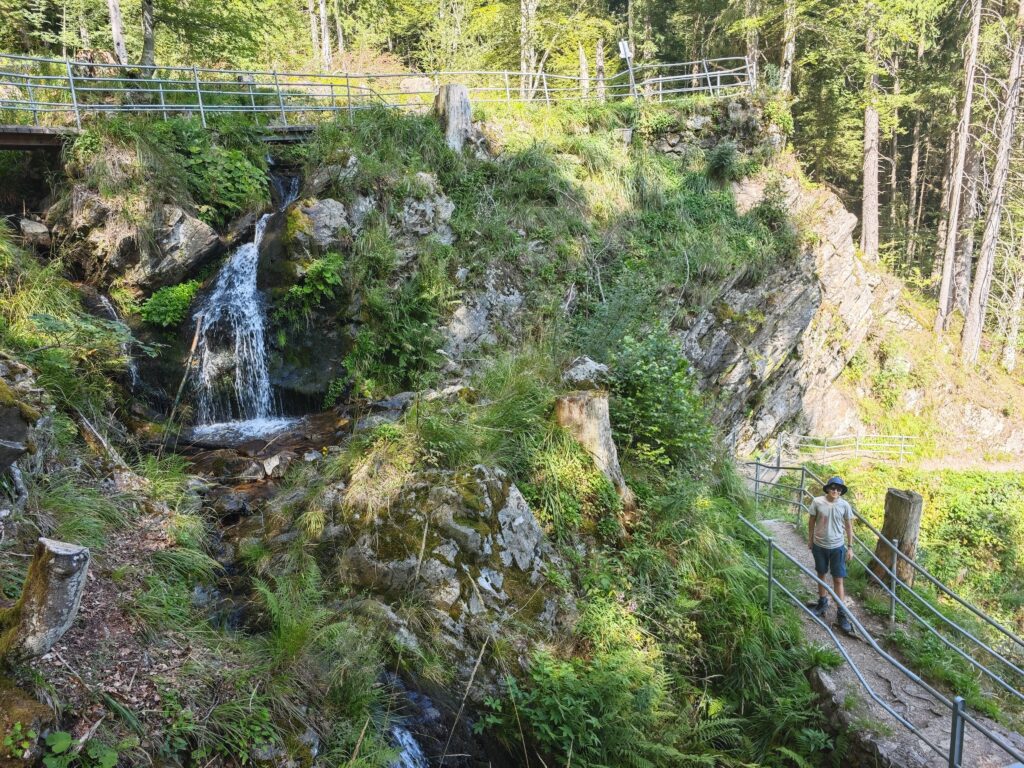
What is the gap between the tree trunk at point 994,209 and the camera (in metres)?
19.5

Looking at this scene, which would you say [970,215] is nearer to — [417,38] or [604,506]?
[604,506]

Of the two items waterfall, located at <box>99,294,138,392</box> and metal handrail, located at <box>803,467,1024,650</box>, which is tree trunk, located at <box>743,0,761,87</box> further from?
waterfall, located at <box>99,294,138,392</box>

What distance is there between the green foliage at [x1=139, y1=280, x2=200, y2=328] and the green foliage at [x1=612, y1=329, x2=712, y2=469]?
7.39 metres

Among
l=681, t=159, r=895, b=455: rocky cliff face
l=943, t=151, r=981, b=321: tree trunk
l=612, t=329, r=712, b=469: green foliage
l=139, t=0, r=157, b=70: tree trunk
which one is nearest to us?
l=612, t=329, r=712, b=469: green foliage

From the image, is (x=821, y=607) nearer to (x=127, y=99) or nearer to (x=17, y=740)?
(x=17, y=740)

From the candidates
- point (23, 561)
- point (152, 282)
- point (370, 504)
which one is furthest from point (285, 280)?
point (23, 561)

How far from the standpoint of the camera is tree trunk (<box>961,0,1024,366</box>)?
19531 mm

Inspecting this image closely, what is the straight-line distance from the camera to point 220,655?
3.90 metres

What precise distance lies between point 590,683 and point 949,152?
30.9 metres

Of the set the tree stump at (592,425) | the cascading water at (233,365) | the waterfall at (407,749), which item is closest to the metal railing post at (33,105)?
the cascading water at (233,365)

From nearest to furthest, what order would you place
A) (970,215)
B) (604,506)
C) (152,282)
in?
(604,506), (152,282), (970,215)

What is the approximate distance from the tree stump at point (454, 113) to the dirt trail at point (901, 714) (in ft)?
37.8

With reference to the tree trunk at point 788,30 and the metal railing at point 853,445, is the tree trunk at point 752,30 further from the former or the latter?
the metal railing at point 853,445

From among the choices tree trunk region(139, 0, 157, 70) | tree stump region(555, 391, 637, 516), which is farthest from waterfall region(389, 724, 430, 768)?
tree trunk region(139, 0, 157, 70)
